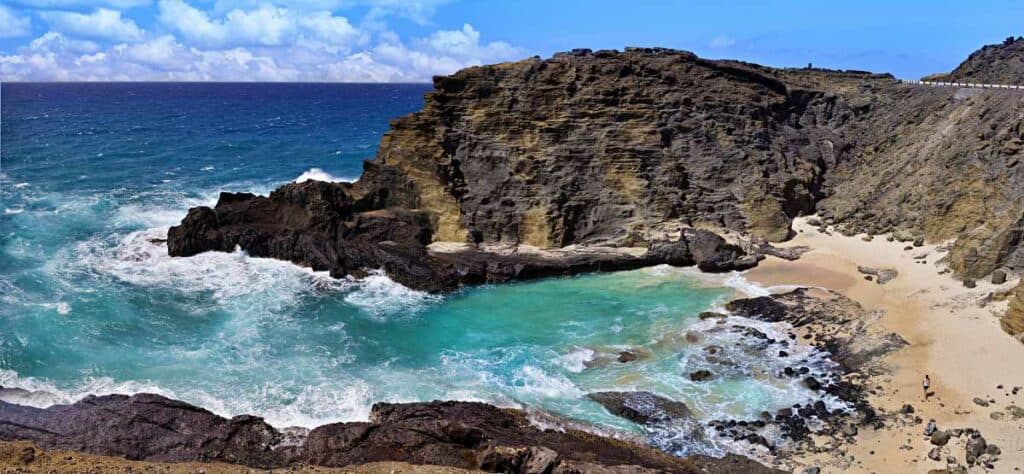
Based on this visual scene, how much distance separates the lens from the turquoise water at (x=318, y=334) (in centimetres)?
2288

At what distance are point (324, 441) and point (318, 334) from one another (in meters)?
10.4

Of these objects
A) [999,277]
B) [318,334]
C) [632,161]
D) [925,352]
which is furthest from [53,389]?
[999,277]

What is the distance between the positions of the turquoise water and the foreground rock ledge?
221 cm

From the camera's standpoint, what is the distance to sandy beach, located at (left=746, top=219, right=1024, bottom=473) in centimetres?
1938

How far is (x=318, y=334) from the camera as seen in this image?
27703 millimetres

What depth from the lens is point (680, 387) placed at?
2366 centimetres

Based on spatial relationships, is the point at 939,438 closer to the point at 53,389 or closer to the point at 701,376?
the point at 701,376

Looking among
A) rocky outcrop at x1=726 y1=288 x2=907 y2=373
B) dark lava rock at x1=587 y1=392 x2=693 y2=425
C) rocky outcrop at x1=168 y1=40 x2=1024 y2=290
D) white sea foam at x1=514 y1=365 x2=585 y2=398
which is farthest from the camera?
rocky outcrop at x1=168 y1=40 x2=1024 y2=290

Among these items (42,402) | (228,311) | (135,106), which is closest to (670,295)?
(228,311)

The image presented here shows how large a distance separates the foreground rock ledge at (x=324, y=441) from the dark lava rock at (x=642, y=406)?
1.90 metres

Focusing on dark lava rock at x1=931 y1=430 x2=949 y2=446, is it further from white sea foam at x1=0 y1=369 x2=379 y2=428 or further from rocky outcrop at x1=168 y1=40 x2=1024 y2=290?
rocky outcrop at x1=168 y1=40 x2=1024 y2=290

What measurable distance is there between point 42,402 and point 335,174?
41.0 metres

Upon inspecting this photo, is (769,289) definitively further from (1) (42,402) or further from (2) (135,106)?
(2) (135,106)

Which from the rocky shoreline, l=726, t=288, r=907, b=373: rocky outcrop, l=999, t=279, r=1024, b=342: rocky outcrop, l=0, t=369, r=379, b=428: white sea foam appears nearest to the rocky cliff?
l=726, t=288, r=907, b=373: rocky outcrop
